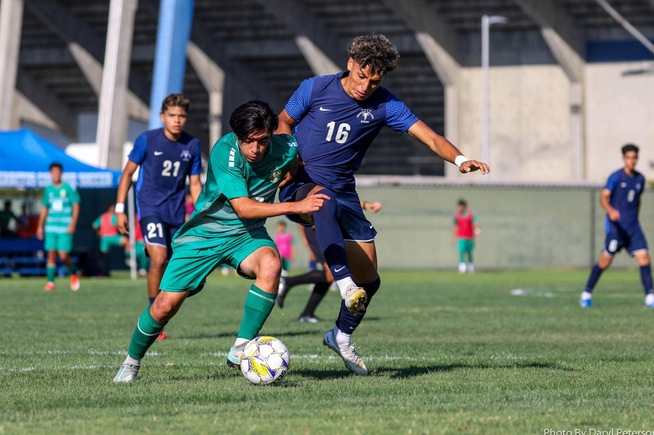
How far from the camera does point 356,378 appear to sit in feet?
25.6

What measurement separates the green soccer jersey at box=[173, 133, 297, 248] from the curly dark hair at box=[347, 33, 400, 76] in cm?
71

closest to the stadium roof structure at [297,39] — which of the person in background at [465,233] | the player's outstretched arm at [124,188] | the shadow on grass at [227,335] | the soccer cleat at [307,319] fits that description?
the person in background at [465,233]

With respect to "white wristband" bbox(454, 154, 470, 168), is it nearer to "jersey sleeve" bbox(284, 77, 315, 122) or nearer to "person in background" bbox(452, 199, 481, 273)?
"jersey sleeve" bbox(284, 77, 315, 122)

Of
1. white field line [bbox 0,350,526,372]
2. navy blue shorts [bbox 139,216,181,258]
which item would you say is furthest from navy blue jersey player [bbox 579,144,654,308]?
white field line [bbox 0,350,526,372]

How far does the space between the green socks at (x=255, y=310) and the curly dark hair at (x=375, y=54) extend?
1537mm

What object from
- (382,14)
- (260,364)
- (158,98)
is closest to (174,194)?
(260,364)

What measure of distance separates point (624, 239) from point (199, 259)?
10.2 meters

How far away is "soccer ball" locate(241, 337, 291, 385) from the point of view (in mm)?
7258

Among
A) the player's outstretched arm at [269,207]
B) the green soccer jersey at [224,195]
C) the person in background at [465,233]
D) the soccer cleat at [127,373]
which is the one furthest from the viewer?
the person in background at [465,233]

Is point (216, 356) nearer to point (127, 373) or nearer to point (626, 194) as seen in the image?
point (127, 373)

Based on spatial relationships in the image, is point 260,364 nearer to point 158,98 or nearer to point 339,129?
point 339,129

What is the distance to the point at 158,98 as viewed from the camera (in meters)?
37.1

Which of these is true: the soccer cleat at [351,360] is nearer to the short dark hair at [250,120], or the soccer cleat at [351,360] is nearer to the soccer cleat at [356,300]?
the soccer cleat at [356,300]

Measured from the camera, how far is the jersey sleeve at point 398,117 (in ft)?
26.9
